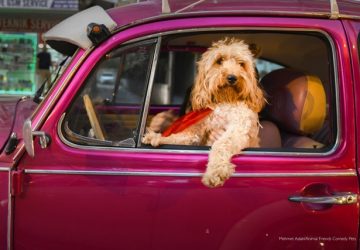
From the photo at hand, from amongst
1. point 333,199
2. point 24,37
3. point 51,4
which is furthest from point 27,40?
point 333,199

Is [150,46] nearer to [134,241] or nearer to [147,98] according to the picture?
[147,98]

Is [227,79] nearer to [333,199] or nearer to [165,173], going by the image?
[165,173]

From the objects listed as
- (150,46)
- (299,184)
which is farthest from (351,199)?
(150,46)

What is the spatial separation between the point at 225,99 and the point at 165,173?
1.76 feet

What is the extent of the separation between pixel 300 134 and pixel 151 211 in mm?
1003

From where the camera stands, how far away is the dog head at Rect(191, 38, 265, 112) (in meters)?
2.55

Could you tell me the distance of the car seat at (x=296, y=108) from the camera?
278cm

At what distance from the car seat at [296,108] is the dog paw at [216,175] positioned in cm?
62

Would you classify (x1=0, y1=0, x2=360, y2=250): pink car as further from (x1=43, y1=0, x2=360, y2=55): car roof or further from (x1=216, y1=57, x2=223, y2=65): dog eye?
(x1=216, y1=57, x2=223, y2=65): dog eye

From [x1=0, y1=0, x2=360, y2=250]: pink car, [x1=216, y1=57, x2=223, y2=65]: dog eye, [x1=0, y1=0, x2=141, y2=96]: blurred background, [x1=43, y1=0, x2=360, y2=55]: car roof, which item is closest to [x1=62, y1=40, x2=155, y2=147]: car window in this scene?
[x1=0, y1=0, x2=360, y2=250]: pink car

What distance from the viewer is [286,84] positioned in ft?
9.66

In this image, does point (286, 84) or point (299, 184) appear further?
point (286, 84)

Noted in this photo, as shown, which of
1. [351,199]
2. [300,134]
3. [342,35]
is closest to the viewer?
[351,199]

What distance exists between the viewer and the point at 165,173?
90.0 inches
